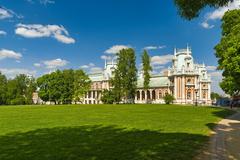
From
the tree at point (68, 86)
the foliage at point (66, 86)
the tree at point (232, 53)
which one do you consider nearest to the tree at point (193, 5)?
the tree at point (232, 53)

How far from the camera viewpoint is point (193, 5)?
328 inches

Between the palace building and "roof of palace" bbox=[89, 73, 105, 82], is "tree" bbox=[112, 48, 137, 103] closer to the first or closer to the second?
the palace building

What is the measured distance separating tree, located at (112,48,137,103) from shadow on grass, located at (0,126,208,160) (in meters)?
59.0

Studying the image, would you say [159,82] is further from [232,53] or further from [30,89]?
[232,53]

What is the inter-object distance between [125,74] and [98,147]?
204ft

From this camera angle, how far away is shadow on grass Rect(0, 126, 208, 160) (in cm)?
838

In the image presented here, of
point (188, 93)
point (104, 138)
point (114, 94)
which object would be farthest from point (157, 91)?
point (104, 138)

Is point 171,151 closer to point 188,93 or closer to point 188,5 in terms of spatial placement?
point 188,5

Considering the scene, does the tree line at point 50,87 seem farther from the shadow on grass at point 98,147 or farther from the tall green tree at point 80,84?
the shadow on grass at point 98,147

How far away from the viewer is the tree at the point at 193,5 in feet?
26.1

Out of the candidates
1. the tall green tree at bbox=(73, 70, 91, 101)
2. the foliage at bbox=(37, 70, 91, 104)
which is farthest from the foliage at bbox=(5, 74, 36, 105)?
the tall green tree at bbox=(73, 70, 91, 101)

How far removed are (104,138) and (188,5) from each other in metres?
6.10

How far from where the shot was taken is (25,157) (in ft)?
27.0

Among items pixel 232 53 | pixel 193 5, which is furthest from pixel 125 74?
pixel 193 5
